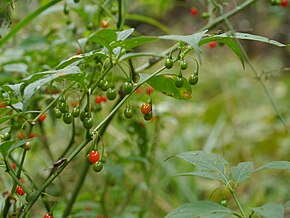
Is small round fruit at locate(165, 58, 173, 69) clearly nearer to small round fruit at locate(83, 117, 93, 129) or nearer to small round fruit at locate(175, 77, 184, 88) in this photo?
small round fruit at locate(175, 77, 184, 88)

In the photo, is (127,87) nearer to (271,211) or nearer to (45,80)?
(45,80)

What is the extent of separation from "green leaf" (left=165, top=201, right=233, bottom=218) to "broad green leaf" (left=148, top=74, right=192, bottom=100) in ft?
0.86

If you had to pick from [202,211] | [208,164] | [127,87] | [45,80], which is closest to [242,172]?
[208,164]

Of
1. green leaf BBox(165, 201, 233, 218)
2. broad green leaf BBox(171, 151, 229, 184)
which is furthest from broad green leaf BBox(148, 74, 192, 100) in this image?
green leaf BBox(165, 201, 233, 218)

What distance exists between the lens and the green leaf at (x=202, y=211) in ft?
2.82

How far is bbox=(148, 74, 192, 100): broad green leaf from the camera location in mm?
1039

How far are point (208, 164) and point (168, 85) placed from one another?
0.18 metres

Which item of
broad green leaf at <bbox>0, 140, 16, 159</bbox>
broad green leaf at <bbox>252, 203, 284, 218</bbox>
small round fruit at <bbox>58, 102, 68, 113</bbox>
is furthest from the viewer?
small round fruit at <bbox>58, 102, 68, 113</bbox>

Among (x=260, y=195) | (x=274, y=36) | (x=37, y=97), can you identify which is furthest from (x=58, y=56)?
(x=274, y=36)

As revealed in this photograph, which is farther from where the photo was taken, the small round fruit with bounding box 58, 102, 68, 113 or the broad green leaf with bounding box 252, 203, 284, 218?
the small round fruit with bounding box 58, 102, 68, 113

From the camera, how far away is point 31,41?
1745 millimetres

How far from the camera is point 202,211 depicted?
88 centimetres

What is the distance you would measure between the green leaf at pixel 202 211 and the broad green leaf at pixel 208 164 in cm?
8

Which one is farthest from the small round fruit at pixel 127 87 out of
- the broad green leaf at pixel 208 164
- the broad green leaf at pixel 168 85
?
the broad green leaf at pixel 208 164
